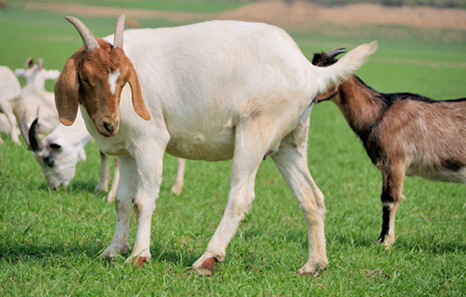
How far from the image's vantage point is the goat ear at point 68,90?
12.0ft

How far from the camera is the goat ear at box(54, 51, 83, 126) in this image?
3.67 meters

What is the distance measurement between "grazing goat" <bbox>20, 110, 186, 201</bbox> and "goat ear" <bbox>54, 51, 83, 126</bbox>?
10.3ft

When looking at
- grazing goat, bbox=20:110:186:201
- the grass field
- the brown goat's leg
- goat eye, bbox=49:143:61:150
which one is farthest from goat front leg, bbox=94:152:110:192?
the brown goat's leg

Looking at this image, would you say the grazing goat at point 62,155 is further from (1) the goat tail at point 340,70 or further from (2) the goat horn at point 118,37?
(1) the goat tail at point 340,70

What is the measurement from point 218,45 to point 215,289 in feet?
6.24

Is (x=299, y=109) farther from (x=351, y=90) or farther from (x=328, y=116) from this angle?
(x=328, y=116)

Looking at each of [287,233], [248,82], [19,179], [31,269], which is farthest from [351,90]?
[19,179]

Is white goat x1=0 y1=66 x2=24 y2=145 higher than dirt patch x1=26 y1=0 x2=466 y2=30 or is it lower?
higher

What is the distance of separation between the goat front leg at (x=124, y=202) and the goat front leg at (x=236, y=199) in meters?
0.74

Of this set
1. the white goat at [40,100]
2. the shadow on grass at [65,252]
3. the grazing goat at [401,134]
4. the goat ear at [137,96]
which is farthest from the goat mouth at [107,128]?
the white goat at [40,100]

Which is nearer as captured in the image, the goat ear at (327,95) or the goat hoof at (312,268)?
the goat hoof at (312,268)

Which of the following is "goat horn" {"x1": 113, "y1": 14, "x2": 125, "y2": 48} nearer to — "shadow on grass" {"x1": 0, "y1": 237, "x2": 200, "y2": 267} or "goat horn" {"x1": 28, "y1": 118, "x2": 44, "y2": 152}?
"shadow on grass" {"x1": 0, "y1": 237, "x2": 200, "y2": 267}

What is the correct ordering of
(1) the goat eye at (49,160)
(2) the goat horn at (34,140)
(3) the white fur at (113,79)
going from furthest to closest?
(1) the goat eye at (49,160), (2) the goat horn at (34,140), (3) the white fur at (113,79)

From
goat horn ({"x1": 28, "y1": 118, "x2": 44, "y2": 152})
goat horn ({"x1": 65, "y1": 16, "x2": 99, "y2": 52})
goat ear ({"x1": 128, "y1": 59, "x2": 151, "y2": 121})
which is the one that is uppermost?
goat horn ({"x1": 65, "y1": 16, "x2": 99, "y2": 52})
